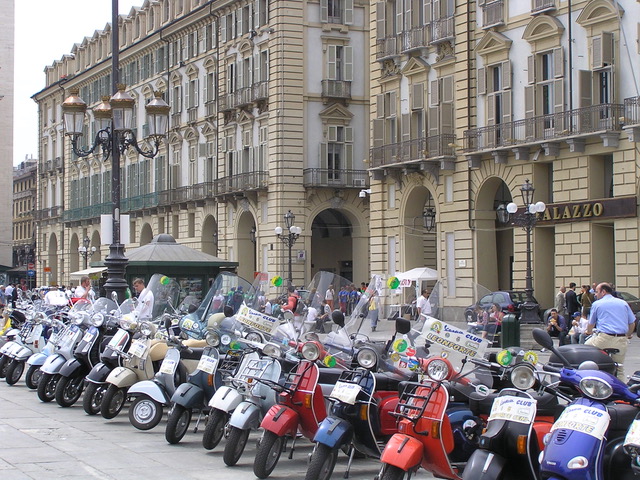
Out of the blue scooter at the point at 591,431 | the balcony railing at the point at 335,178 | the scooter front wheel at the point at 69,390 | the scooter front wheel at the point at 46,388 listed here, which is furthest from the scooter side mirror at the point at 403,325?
the balcony railing at the point at 335,178

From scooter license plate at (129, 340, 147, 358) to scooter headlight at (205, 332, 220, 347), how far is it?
1540mm

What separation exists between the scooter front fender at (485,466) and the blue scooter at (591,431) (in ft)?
1.50

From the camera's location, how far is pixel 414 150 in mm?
39375

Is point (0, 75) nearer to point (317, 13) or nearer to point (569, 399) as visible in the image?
point (317, 13)

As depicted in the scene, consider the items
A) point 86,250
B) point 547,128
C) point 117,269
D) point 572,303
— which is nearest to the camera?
point 117,269

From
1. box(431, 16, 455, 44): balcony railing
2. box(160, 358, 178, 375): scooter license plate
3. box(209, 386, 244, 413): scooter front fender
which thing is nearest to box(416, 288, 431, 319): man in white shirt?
box(209, 386, 244, 413): scooter front fender

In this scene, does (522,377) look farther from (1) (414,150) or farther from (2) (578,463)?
(1) (414,150)

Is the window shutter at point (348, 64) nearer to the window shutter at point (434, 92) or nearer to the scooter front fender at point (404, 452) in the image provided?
the window shutter at point (434, 92)

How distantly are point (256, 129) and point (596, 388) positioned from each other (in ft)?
147

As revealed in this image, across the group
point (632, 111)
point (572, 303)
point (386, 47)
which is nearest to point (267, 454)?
point (572, 303)

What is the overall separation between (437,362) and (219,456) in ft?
11.2

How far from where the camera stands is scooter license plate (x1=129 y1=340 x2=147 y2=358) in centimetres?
1330

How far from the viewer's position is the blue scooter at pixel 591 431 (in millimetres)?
7145

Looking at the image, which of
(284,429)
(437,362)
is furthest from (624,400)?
(284,429)
